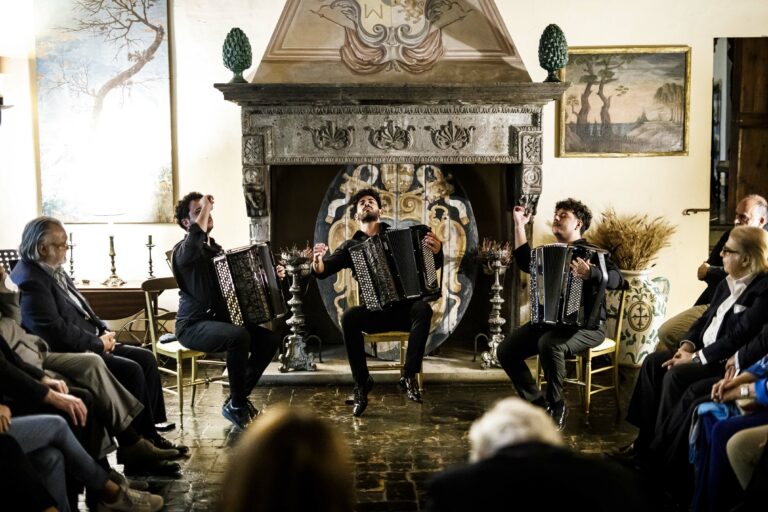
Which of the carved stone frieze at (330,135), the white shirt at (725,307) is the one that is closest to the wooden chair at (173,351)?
the carved stone frieze at (330,135)

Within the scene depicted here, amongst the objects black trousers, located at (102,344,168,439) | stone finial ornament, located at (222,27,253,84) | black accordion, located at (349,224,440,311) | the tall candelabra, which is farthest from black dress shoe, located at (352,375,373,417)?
stone finial ornament, located at (222,27,253,84)

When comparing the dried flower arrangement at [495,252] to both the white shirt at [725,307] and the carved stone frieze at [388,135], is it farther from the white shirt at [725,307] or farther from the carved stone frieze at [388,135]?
the white shirt at [725,307]

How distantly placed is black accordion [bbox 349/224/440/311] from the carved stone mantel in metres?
0.84

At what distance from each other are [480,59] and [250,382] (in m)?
2.77

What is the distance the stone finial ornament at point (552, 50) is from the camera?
216 inches

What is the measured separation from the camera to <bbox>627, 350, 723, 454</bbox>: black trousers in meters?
3.77

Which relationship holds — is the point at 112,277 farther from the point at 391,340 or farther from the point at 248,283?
the point at 391,340

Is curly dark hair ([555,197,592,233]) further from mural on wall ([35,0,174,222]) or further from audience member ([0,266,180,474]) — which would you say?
mural on wall ([35,0,174,222])

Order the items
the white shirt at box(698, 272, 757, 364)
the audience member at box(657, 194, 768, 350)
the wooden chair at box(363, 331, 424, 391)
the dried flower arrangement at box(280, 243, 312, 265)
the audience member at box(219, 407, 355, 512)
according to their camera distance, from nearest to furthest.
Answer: the audience member at box(219, 407, 355, 512) < the white shirt at box(698, 272, 757, 364) < the audience member at box(657, 194, 768, 350) < the wooden chair at box(363, 331, 424, 391) < the dried flower arrangement at box(280, 243, 312, 265)

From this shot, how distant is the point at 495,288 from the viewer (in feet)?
18.4

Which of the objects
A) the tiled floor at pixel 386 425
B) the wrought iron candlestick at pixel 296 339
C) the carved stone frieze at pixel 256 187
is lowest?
the tiled floor at pixel 386 425

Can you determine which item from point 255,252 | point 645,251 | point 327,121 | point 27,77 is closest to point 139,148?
point 27,77

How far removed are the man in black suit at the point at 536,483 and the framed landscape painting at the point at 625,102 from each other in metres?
4.75

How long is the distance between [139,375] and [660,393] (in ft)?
8.72
